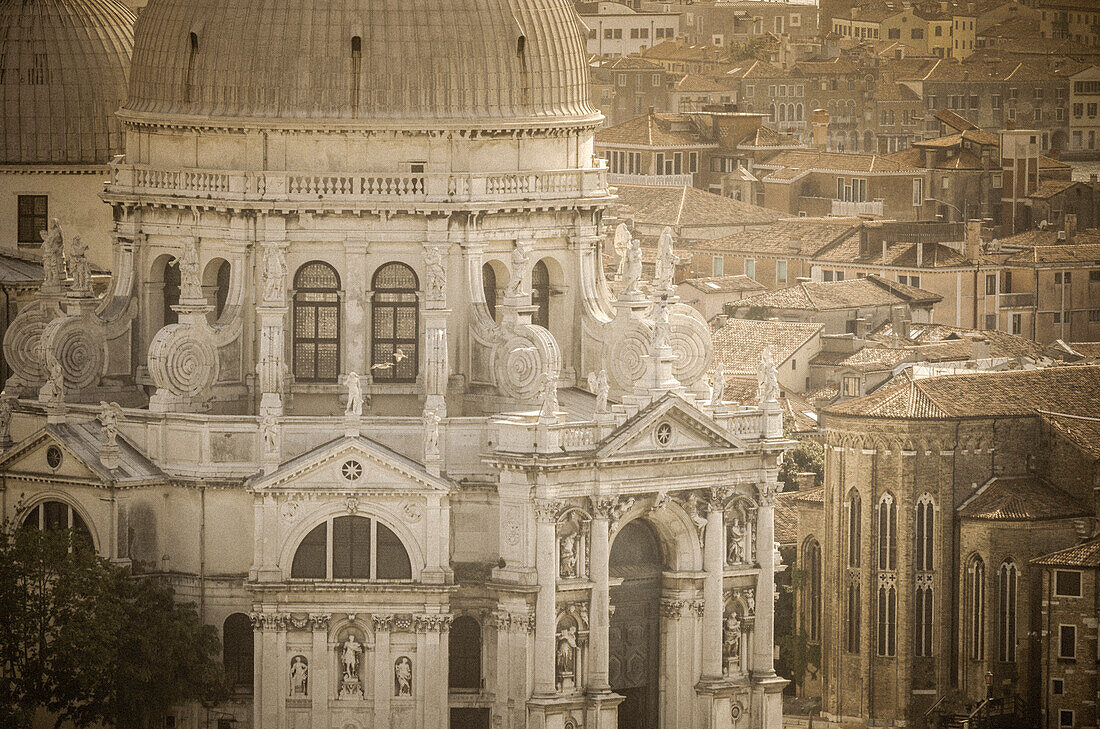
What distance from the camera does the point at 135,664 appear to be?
106m

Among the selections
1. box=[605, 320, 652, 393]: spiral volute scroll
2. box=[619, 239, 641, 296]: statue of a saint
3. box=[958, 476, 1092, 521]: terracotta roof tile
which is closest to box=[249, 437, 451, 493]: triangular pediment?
box=[605, 320, 652, 393]: spiral volute scroll

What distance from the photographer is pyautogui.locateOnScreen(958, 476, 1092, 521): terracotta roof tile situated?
412 ft

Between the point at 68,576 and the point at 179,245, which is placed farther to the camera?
the point at 179,245

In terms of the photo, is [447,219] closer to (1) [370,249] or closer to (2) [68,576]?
(1) [370,249]

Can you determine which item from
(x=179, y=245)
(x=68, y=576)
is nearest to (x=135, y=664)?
(x=68, y=576)

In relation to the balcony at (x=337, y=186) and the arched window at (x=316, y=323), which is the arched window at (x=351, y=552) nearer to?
the arched window at (x=316, y=323)

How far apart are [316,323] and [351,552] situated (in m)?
7.25


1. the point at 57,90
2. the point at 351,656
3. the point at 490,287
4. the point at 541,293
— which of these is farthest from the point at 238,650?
the point at 57,90

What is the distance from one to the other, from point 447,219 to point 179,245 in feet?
23.5

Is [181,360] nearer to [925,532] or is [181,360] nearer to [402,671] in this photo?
[402,671]

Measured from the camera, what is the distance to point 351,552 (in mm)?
106000

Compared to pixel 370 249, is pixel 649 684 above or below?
below

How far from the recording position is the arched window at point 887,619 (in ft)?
419

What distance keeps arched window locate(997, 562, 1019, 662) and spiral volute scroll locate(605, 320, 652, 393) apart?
17576 millimetres
